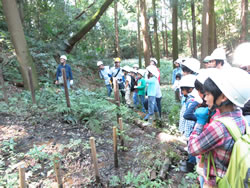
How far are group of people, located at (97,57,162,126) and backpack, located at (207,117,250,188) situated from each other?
4324 millimetres

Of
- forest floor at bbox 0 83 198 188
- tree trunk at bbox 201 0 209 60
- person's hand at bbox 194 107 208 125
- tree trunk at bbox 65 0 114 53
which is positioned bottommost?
forest floor at bbox 0 83 198 188

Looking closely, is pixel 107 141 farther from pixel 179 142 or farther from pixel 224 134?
pixel 224 134

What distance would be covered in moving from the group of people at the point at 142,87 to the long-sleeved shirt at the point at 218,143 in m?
A: 4.13

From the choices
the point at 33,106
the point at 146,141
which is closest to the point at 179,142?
the point at 146,141

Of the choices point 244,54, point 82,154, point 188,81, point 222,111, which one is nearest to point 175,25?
point 244,54

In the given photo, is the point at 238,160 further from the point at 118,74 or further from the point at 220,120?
the point at 118,74

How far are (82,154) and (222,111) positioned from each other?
3.27m

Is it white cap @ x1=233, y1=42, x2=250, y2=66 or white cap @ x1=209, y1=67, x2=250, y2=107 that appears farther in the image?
white cap @ x1=233, y1=42, x2=250, y2=66

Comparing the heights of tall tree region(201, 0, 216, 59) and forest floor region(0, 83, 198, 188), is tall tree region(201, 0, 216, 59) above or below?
above

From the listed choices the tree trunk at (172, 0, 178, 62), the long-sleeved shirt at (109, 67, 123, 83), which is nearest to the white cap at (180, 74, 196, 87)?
the long-sleeved shirt at (109, 67, 123, 83)

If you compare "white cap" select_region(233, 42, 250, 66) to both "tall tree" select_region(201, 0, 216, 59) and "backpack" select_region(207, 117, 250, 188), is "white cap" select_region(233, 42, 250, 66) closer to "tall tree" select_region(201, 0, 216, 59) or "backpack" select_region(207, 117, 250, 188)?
"backpack" select_region(207, 117, 250, 188)

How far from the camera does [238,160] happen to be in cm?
138

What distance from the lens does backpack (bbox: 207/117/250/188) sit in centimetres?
135

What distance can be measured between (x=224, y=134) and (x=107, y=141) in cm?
345
